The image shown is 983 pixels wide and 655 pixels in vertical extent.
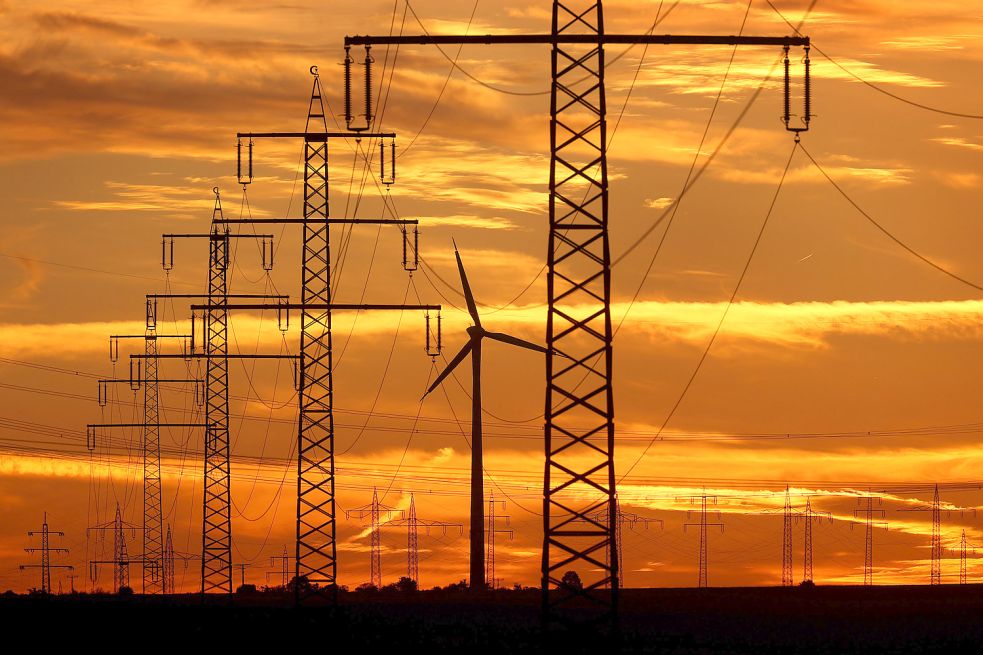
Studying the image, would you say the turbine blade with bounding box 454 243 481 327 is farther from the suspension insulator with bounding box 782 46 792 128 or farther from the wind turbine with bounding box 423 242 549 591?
the suspension insulator with bounding box 782 46 792 128

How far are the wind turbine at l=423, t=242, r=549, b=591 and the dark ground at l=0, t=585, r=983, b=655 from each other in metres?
6.01

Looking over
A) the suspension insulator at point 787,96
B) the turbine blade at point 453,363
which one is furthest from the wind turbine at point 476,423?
the suspension insulator at point 787,96

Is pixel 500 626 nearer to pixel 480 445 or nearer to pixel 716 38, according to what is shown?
pixel 716 38

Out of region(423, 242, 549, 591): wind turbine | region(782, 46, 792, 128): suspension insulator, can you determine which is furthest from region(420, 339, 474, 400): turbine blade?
region(782, 46, 792, 128): suspension insulator

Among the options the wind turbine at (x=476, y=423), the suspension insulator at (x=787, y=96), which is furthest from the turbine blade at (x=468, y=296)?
the suspension insulator at (x=787, y=96)

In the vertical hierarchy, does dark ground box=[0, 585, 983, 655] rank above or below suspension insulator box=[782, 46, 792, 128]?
below

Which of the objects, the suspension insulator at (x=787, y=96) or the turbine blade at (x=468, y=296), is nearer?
the suspension insulator at (x=787, y=96)

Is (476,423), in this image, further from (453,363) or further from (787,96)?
(787,96)

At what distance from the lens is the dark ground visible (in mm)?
66375

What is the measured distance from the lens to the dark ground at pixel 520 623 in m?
66.4

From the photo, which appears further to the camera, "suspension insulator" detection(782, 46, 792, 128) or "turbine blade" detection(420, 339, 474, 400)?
"turbine blade" detection(420, 339, 474, 400)

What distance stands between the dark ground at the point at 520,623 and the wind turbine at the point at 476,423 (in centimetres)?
601

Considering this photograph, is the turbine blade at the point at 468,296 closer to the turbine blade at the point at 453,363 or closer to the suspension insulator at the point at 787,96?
the turbine blade at the point at 453,363

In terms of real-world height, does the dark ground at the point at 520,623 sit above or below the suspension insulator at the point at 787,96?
below
